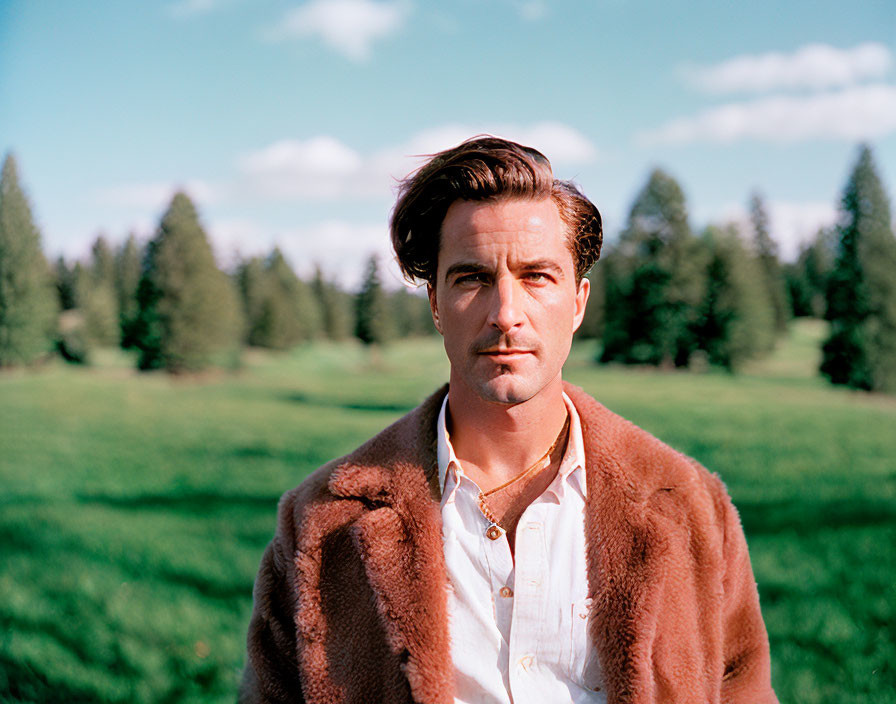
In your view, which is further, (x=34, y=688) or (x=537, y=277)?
(x=34, y=688)

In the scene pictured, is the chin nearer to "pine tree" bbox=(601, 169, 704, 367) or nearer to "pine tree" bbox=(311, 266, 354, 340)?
"pine tree" bbox=(601, 169, 704, 367)

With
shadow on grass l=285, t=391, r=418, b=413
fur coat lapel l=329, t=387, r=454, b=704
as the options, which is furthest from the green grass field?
fur coat lapel l=329, t=387, r=454, b=704

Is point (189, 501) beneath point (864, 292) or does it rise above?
beneath

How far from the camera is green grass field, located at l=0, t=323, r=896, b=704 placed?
5.76m

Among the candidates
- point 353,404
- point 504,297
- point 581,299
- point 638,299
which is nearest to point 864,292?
point 638,299

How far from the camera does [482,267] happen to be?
2.32m

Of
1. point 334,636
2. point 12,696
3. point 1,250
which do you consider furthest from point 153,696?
point 1,250

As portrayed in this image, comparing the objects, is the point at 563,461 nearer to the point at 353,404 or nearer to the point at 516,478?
the point at 516,478

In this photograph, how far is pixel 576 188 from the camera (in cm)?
258

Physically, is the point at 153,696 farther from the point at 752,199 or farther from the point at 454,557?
the point at 752,199

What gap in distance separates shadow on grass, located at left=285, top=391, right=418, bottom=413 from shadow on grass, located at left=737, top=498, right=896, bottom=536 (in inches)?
689

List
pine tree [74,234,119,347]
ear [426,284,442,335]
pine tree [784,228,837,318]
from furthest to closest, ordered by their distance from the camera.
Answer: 1. pine tree [784,228,837,318]
2. pine tree [74,234,119,347]
3. ear [426,284,442,335]

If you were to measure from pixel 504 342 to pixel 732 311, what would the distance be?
160ft

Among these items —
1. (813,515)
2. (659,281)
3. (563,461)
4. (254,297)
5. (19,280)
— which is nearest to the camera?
(563,461)
